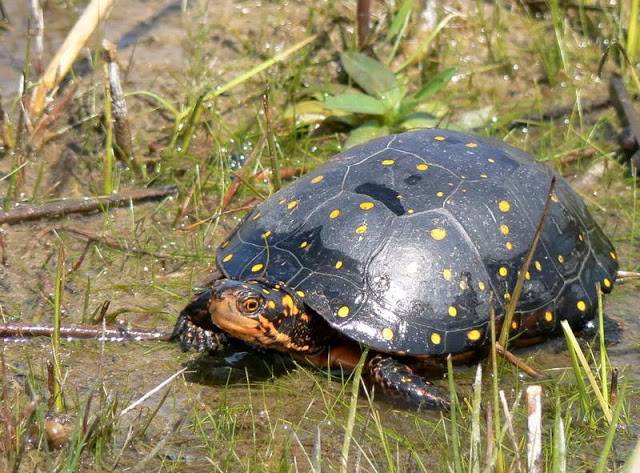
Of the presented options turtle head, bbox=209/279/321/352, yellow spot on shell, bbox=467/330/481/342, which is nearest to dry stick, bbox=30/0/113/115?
turtle head, bbox=209/279/321/352

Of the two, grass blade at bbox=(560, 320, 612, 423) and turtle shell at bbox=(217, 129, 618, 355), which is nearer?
grass blade at bbox=(560, 320, 612, 423)

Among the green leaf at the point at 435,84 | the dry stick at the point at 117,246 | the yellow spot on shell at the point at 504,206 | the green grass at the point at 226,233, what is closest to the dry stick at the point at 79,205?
the green grass at the point at 226,233

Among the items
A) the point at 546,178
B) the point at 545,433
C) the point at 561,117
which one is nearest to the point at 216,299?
the point at 545,433

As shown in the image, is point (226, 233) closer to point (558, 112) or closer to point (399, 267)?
point (399, 267)

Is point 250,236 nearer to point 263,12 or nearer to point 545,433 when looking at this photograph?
point 545,433

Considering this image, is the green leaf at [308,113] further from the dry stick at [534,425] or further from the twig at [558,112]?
the dry stick at [534,425]

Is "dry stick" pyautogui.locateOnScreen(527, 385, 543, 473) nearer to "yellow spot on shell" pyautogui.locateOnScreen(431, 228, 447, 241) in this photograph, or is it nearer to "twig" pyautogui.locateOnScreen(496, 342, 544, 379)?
"twig" pyautogui.locateOnScreen(496, 342, 544, 379)

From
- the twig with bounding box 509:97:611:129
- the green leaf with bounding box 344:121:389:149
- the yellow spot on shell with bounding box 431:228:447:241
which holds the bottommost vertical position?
the twig with bounding box 509:97:611:129
